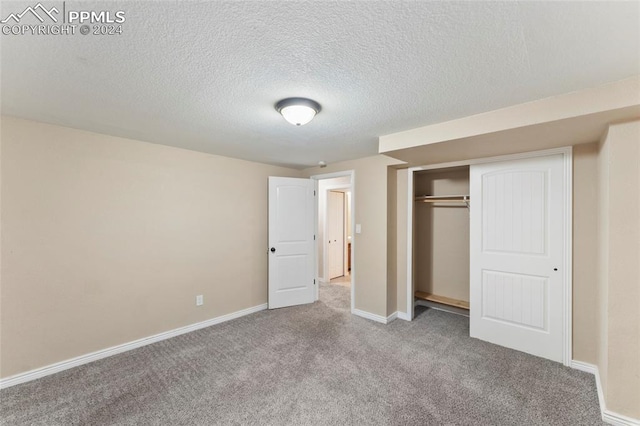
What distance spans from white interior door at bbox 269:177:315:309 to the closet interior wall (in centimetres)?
175

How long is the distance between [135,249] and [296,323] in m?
2.13

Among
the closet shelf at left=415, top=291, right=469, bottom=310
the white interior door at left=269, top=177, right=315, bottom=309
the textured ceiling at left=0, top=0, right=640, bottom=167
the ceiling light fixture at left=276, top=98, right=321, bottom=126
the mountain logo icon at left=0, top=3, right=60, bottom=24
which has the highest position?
the mountain logo icon at left=0, top=3, right=60, bottom=24

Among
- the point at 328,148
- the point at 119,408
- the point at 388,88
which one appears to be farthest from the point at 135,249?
the point at 388,88

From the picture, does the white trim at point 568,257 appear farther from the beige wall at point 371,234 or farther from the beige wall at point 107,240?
the beige wall at point 107,240

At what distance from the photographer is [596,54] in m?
1.34

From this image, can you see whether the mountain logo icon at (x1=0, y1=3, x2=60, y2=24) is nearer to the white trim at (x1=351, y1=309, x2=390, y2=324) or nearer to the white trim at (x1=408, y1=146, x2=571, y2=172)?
the white trim at (x1=408, y1=146, x2=571, y2=172)

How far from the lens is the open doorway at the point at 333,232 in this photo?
5656 millimetres

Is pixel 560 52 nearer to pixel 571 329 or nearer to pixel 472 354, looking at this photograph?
pixel 571 329

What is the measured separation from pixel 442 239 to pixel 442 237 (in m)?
0.03

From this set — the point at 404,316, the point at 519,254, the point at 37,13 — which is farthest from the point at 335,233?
the point at 37,13

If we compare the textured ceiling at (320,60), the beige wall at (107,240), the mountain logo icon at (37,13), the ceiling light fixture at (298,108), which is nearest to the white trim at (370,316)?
the beige wall at (107,240)

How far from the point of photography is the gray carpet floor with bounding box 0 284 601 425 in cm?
188

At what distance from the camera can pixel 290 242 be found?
14.0ft

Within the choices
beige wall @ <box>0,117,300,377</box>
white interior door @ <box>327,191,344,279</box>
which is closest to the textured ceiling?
beige wall @ <box>0,117,300,377</box>
